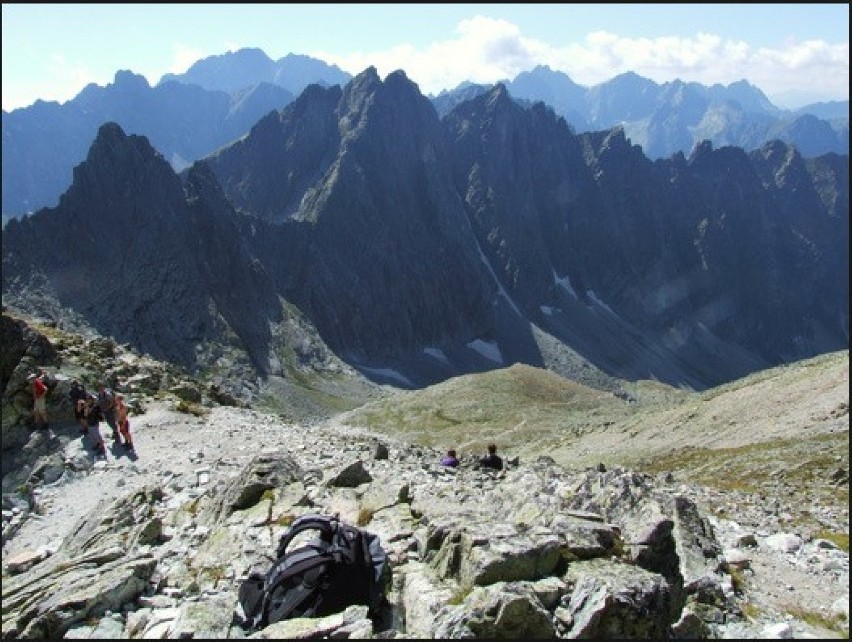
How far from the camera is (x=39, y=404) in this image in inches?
1199

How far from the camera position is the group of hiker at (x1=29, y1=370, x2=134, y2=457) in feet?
96.1

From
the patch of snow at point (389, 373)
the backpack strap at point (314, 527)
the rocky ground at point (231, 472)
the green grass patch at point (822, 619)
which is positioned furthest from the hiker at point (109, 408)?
the patch of snow at point (389, 373)

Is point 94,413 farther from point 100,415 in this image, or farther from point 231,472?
point 231,472

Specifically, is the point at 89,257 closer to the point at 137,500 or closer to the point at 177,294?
the point at 177,294

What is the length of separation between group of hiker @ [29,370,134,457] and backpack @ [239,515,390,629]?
19.3 meters

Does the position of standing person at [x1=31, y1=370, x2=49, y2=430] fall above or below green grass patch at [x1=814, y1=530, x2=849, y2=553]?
above

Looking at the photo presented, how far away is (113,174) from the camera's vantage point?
168m

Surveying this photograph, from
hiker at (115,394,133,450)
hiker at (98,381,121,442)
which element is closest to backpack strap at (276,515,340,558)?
hiker at (115,394,133,450)

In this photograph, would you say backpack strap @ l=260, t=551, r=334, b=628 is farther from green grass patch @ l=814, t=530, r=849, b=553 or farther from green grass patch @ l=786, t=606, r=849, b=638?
green grass patch @ l=814, t=530, r=849, b=553

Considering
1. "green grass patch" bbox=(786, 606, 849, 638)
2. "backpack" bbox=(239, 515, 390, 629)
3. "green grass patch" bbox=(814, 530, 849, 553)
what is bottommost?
"green grass patch" bbox=(814, 530, 849, 553)

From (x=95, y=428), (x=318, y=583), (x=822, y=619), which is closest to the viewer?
(x=318, y=583)

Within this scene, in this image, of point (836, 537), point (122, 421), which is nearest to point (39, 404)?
point (122, 421)

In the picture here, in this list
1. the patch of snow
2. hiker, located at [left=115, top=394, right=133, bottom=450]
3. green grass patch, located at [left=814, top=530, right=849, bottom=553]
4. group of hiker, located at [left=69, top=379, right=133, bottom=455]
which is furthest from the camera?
the patch of snow

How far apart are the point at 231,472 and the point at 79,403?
→ 951 cm
